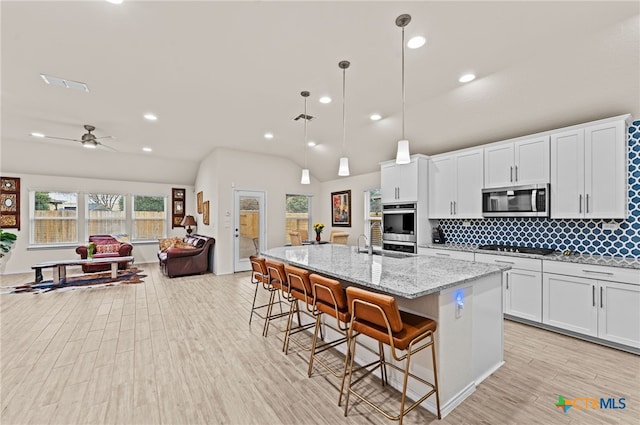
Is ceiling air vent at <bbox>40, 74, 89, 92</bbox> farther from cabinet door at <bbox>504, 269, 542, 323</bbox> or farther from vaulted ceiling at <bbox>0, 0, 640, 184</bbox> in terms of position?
cabinet door at <bbox>504, 269, 542, 323</bbox>

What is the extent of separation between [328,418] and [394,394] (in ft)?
1.91

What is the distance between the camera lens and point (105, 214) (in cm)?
780

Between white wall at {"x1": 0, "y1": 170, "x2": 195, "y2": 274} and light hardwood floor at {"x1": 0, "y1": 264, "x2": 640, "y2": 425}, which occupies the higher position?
white wall at {"x1": 0, "y1": 170, "x2": 195, "y2": 274}

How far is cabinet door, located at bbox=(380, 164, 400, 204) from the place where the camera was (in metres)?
5.08

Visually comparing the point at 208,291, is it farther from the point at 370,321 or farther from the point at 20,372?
the point at 370,321

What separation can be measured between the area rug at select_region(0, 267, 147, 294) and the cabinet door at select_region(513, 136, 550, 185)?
720cm

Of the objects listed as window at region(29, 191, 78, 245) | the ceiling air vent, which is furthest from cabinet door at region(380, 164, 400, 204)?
window at region(29, 191, 78, 245)

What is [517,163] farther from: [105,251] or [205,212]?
[105,251]

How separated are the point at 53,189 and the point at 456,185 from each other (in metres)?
9.35

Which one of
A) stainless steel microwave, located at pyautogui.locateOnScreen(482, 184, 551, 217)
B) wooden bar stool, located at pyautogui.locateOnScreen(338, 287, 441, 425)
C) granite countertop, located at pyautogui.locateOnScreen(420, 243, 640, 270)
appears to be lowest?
wooden bar stool, located at pyautogui.locateOnScreen(338, 287, 441, 425)

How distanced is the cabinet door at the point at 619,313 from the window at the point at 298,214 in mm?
6035

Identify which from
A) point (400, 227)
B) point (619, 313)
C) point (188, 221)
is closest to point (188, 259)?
point (188, 221)

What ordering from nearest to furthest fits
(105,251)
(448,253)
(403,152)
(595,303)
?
(403,152)
(595,303)
(448,253)
(105,251)

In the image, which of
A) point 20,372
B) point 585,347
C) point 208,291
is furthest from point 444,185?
point 20,372
